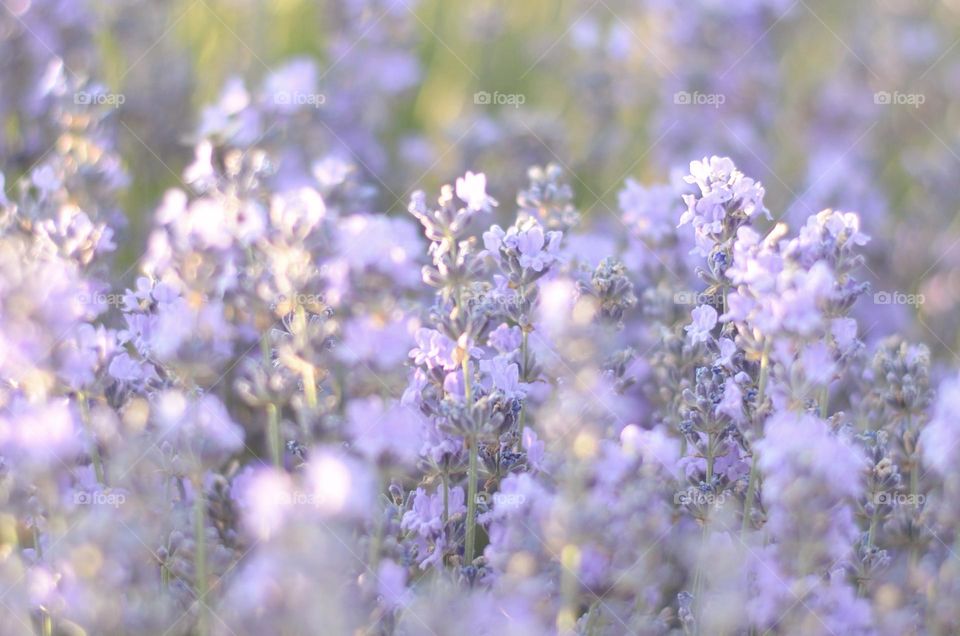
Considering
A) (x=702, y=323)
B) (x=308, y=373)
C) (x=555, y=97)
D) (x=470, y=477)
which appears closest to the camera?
(x=308, y=373)

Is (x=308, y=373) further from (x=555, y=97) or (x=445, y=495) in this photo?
(x=555, y=97)

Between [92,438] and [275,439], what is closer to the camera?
[275,439]

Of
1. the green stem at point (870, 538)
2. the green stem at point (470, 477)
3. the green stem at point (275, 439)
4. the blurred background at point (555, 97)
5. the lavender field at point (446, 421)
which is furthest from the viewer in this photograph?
the blurred background at point (555, 97)

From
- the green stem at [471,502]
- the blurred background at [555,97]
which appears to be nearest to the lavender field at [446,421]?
the green stem at [471,502]

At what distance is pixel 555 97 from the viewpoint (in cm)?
382

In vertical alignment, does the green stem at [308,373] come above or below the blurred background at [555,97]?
below

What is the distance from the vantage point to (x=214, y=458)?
139 cm

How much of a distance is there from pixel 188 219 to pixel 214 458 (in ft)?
1.14

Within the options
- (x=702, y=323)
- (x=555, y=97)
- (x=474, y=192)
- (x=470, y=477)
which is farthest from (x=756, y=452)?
(x=555, y=97)

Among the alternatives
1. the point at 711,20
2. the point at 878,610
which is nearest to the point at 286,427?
the point at 878,610

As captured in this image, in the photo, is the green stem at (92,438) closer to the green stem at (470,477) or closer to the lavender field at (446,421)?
the lavender field at (446,421)

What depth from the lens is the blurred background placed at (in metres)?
2.83

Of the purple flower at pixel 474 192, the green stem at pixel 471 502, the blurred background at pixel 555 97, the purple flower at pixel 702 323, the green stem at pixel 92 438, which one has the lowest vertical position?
the green stem at pixel 92 438

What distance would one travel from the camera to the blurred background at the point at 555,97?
2.83 metres
